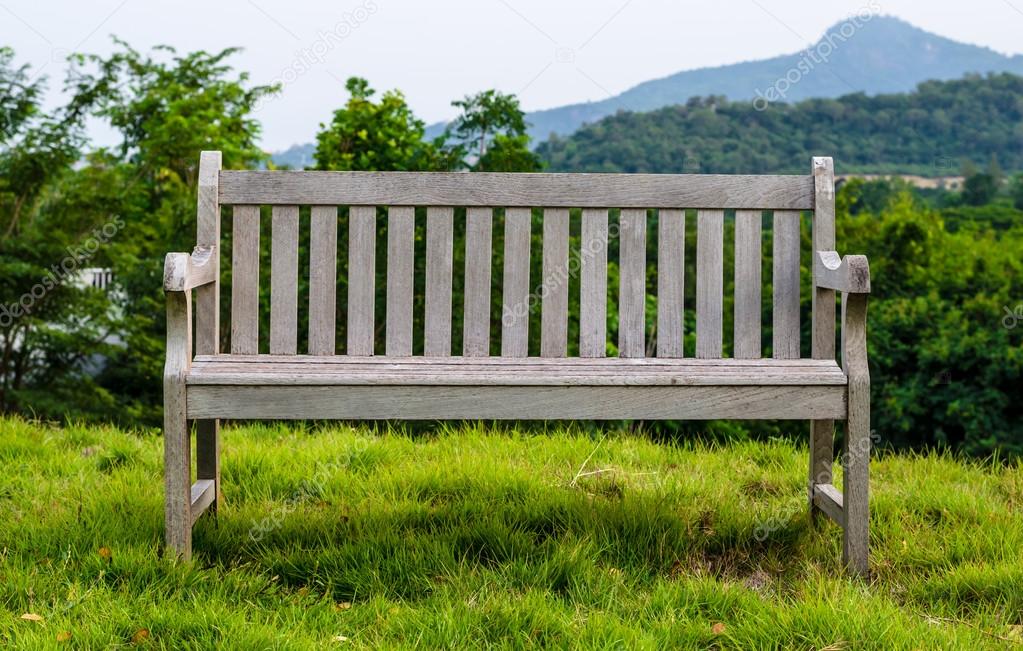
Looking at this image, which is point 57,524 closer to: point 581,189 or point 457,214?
point 581,189

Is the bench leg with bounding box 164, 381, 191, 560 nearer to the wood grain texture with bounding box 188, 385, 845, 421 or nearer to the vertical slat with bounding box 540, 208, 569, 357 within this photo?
the wood grain texture with bounding box 188, 385, 845, 421

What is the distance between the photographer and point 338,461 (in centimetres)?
341

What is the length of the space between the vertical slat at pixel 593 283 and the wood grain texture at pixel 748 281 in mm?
418

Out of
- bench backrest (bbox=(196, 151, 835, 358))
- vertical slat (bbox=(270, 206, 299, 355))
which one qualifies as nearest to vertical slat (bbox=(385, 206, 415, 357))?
bench backrest (bbox=(196, 151, 835, 358))

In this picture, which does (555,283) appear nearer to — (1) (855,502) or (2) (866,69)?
(1) (855,502)

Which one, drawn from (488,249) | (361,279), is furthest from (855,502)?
(361,279)

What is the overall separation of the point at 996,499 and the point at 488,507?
176cm

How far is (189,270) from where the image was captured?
261 centimetres

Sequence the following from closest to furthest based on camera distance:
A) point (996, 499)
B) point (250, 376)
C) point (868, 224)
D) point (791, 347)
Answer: point (250, 376) → point (791, 347) → point (996, 499) → point (868, 224)

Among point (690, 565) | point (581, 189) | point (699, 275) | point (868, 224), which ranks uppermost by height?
point (868, 224)

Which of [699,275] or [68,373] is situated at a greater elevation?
[699,275]

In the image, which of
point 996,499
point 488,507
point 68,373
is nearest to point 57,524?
point 488,507

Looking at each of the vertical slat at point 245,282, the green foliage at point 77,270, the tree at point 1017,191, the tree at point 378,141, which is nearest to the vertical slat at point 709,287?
the vertical slat at point 245,282

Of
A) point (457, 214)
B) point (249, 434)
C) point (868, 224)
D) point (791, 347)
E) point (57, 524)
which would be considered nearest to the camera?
point (57, 524)
